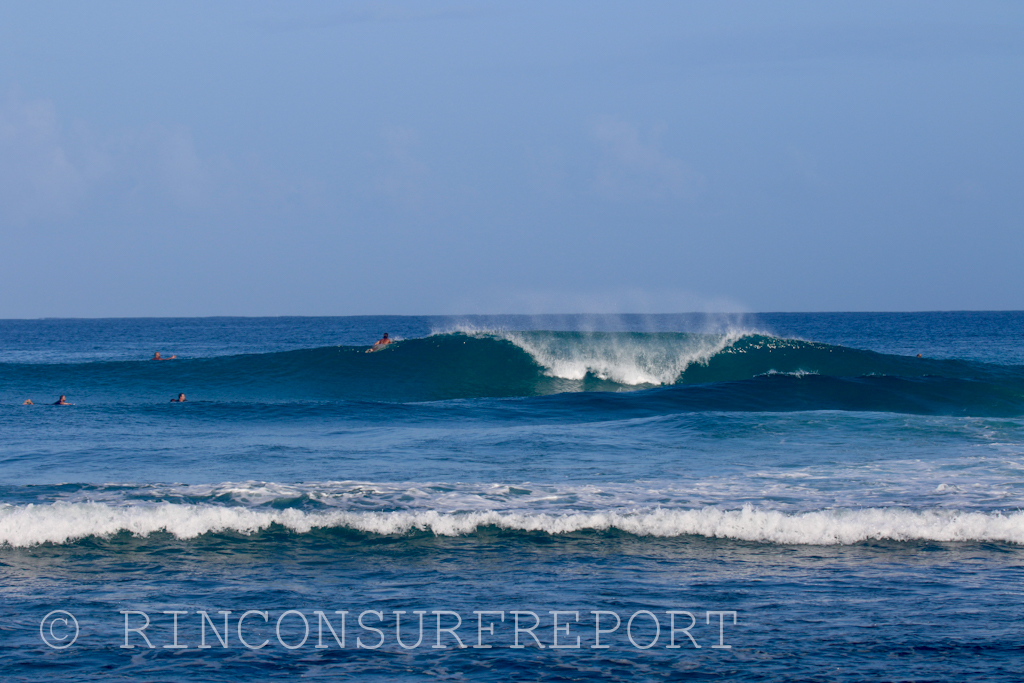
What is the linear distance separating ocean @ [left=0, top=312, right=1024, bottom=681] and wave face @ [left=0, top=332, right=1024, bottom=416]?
19.5ft

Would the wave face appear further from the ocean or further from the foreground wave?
the foreground wave

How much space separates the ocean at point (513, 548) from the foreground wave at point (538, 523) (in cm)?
3

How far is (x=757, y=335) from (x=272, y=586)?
25.5 metres

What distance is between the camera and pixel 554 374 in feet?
87.4

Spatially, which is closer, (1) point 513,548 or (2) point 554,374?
(1) point 513,548

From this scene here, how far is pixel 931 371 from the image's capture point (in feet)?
83.0

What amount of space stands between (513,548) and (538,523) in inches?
28.3

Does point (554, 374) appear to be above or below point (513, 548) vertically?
above

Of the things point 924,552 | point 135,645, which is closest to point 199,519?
point 135,645

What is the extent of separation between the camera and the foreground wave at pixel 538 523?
8438 millimetres

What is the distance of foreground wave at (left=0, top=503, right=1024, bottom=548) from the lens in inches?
332

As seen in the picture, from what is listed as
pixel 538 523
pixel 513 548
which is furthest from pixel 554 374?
pixel 513 548

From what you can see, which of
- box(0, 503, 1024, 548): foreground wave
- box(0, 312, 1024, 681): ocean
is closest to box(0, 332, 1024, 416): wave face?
box(0, 312, 1024, 681): ocean

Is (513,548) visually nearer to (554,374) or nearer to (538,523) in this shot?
(538,523)
